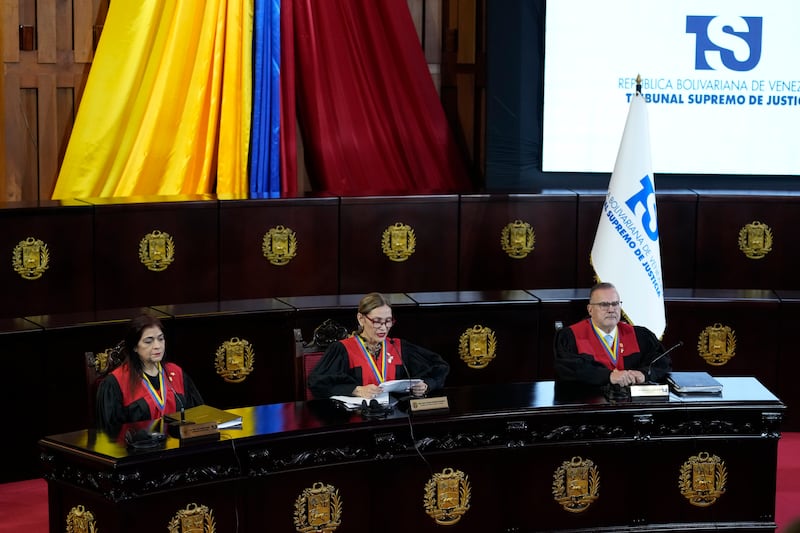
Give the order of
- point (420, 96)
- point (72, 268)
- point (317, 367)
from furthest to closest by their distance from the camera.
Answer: point (420, 96), point (72, 268), point (317, 367)

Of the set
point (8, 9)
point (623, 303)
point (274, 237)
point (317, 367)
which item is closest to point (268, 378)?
point (274, 237)

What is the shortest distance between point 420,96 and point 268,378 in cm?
225

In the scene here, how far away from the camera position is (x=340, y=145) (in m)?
7.75

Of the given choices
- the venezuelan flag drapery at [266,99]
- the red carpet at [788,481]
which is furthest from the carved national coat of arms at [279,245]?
the red carpet at [788,481]

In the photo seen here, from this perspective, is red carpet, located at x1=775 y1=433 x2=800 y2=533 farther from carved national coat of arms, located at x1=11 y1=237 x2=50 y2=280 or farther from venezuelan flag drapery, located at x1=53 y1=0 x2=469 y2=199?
carved national coat of arms, located at x1=11 y1=237 x2=50 y2=280

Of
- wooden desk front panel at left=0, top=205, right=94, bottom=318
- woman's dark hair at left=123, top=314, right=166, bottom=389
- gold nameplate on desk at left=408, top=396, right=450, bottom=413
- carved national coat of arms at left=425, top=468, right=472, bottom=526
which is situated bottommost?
carved national coat of arms at left=425, top=468, right=472, bottom=526

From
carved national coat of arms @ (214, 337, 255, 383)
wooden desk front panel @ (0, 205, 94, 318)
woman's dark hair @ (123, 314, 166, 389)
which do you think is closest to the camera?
woman's dark hair @ (123, 314, 166, 389)

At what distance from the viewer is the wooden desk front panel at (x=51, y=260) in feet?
20.2

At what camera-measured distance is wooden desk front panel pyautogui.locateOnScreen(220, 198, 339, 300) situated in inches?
264

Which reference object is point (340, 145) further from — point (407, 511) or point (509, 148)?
point (407, 511)

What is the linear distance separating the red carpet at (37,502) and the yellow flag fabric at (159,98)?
2.03 m

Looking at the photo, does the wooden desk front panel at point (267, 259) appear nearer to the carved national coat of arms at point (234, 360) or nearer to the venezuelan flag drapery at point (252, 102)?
the venezuelan flag drapery at point (252, 102)

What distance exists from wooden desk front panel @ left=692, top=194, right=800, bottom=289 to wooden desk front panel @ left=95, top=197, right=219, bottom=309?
2.80m

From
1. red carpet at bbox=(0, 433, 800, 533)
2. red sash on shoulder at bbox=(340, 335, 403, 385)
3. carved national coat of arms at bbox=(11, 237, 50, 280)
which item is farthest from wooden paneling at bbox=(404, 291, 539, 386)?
carved national coat of arms at bbox=(11, 237, 50, 280)
